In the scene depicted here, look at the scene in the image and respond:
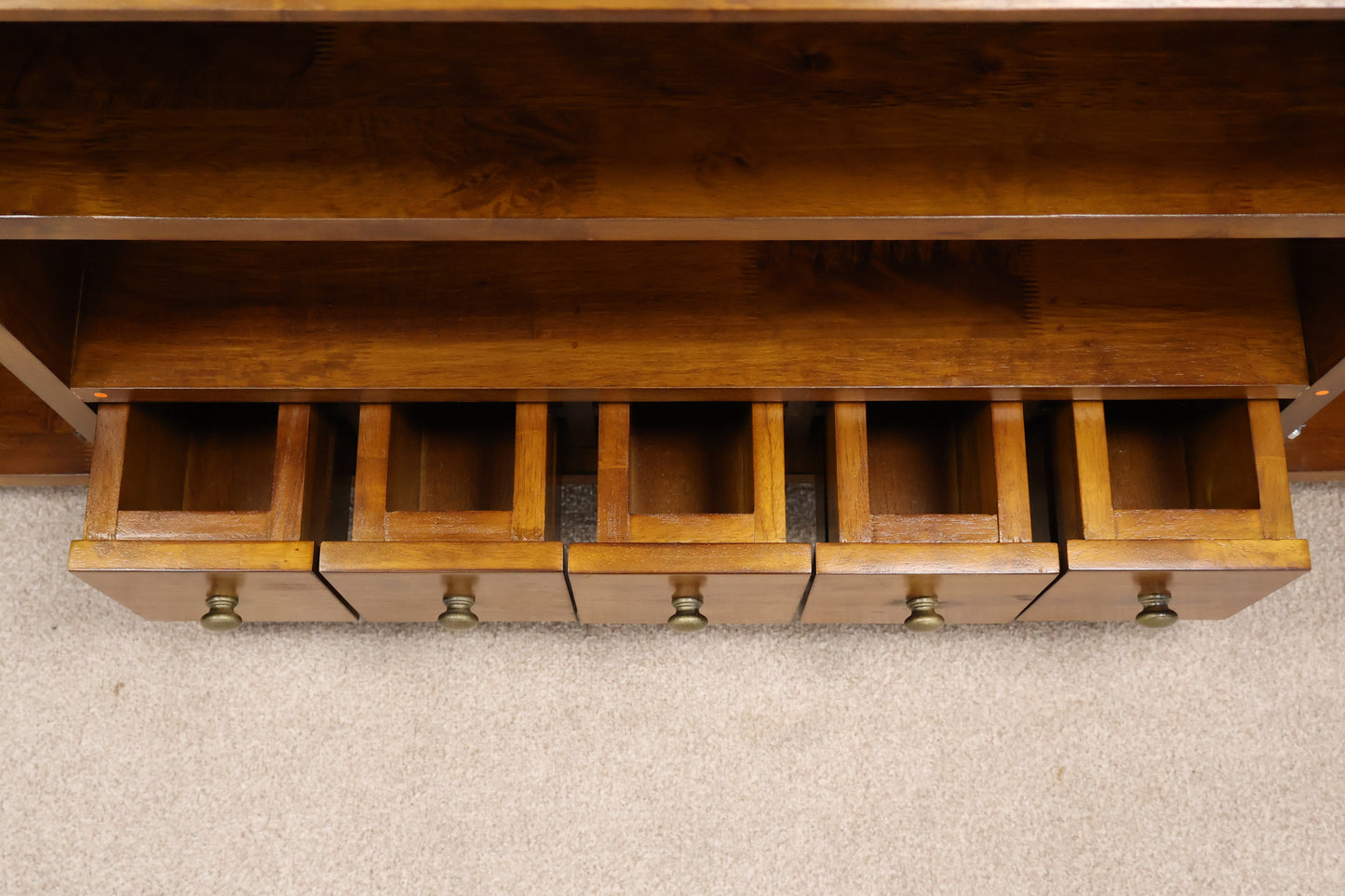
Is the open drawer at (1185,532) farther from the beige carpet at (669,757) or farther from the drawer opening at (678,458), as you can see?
the drawer opening at (678,458)

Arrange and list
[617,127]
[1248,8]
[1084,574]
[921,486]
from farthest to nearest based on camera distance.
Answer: [921,486], [1084,574], [617,127], [1248,8]

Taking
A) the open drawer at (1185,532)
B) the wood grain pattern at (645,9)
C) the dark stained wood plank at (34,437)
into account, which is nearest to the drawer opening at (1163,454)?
the open drawer at (1185,532)

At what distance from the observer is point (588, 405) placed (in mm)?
635

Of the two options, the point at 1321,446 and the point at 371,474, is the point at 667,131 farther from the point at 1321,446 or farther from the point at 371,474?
the point at 1321,446

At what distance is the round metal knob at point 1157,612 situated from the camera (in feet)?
1.99

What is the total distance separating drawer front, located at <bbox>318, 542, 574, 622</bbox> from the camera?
22.9 inches

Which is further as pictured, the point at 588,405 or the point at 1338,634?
the point at 1338,634

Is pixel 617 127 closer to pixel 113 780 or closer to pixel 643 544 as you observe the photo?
pixel 643 544

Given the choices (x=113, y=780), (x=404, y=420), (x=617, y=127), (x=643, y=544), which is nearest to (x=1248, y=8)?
(x=617, y=127)

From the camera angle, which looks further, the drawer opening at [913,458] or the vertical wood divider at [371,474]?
the drawer opening at [913,458]

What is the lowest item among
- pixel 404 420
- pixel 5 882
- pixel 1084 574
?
pixel 5 882

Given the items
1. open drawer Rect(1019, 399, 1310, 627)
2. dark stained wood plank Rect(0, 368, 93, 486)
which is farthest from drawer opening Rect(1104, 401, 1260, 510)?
dark stained wood plank Rect(0, 368, 93, 486)

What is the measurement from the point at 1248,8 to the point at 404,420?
490mm

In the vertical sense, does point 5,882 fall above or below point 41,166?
below
